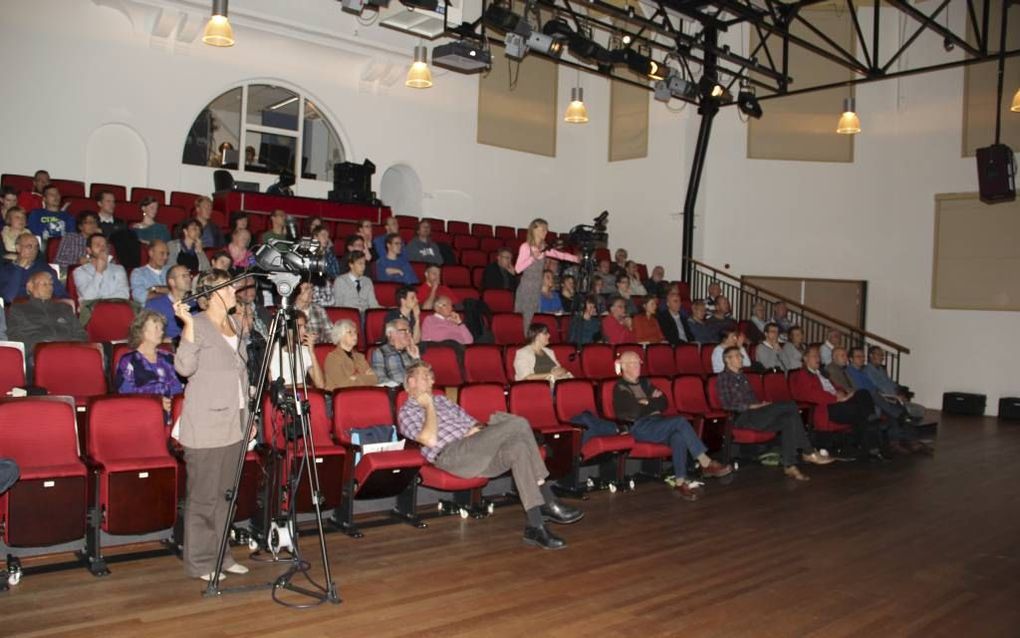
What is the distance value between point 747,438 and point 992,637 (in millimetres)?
3471

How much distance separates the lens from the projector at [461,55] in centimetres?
959

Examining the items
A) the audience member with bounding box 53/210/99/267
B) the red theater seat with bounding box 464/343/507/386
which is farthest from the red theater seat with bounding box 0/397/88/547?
the audience member with bounding box 53/210/99/267

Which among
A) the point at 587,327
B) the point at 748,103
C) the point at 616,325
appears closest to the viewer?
the point at 587,327

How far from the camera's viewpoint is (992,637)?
3.58 meters

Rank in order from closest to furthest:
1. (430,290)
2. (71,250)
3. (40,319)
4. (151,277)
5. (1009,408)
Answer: (40,319) → (151,277) → (71,250) → (430,290) → (1009,408)

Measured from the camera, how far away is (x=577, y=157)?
14648 millimetres

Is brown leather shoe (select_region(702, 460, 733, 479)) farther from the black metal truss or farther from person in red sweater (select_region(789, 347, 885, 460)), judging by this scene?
the black metal truss

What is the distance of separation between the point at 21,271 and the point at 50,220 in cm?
180

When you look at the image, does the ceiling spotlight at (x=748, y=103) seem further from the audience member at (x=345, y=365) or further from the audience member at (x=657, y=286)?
the audience member at (x=345, y=365)

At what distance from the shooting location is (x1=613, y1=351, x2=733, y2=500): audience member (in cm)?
609

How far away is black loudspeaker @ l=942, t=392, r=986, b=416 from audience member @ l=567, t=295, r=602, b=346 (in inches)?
258

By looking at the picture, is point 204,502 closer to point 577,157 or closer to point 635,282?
point 635,282

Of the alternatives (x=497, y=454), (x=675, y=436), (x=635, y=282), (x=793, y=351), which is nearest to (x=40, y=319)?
(x=497, y=454)

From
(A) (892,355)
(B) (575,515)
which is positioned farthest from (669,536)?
(A) (892,355)
